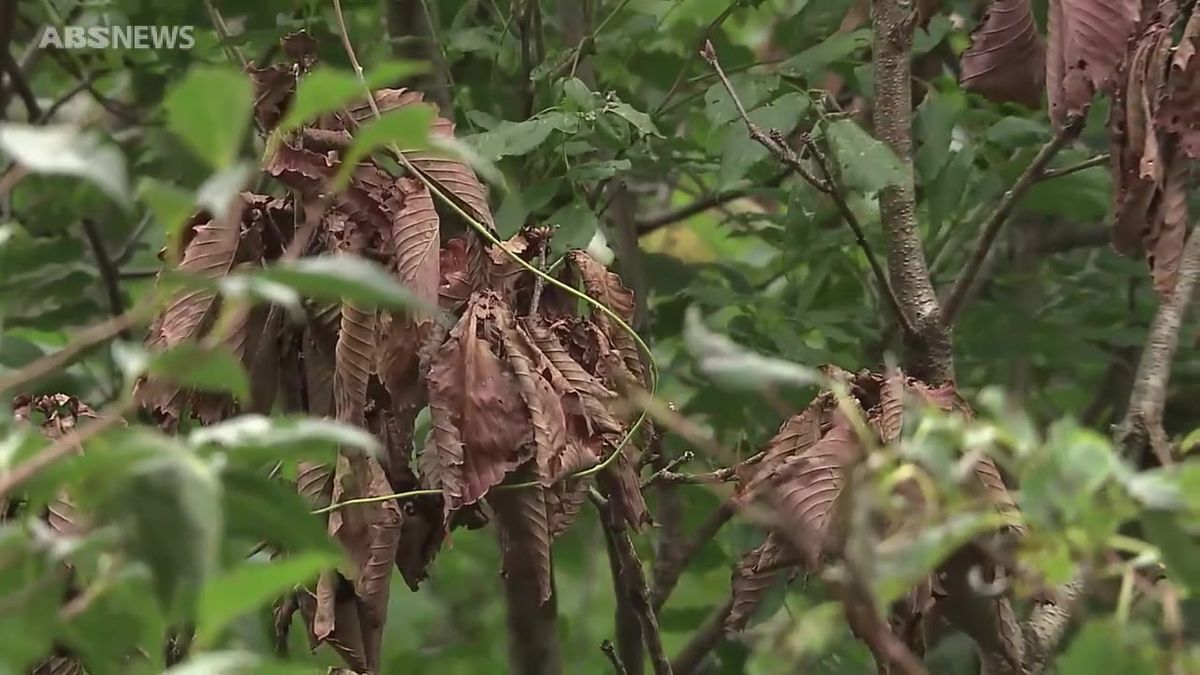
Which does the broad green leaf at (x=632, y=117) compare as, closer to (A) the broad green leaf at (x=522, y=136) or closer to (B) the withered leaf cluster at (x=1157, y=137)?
(A) the broad green leaf at (x=522, y=136)

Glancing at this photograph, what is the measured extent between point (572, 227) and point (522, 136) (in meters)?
0.08

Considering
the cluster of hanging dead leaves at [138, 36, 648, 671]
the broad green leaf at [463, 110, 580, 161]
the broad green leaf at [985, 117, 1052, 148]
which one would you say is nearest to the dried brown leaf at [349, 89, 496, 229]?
the cluster of hanging dead leaves at [138, 36, 648, 671]

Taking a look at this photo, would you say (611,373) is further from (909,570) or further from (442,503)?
(909,570)

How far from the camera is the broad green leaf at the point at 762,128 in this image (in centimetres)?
110

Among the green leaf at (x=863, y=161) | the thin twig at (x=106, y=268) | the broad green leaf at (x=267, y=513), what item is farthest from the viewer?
the thin twig at (x=106, y=268)

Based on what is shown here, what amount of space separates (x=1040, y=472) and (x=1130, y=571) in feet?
0.17

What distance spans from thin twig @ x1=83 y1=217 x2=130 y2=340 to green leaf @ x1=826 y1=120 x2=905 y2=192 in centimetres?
82

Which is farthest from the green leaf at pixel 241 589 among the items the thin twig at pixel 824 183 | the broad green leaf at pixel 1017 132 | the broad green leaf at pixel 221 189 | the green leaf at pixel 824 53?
the broad green leaf at pixel 1017 132

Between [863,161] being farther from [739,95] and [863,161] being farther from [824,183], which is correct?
[739,95]

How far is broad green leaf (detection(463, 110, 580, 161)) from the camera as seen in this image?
1.04 meters

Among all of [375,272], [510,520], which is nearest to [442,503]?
[510,520]

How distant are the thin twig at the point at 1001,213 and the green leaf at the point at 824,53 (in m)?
0.22

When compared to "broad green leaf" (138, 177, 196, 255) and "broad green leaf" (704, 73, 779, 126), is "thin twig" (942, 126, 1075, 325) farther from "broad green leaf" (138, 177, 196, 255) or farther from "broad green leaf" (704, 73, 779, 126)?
"broad green leaf" (138, 177, 196, 255)

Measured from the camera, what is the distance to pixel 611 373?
895 mm
